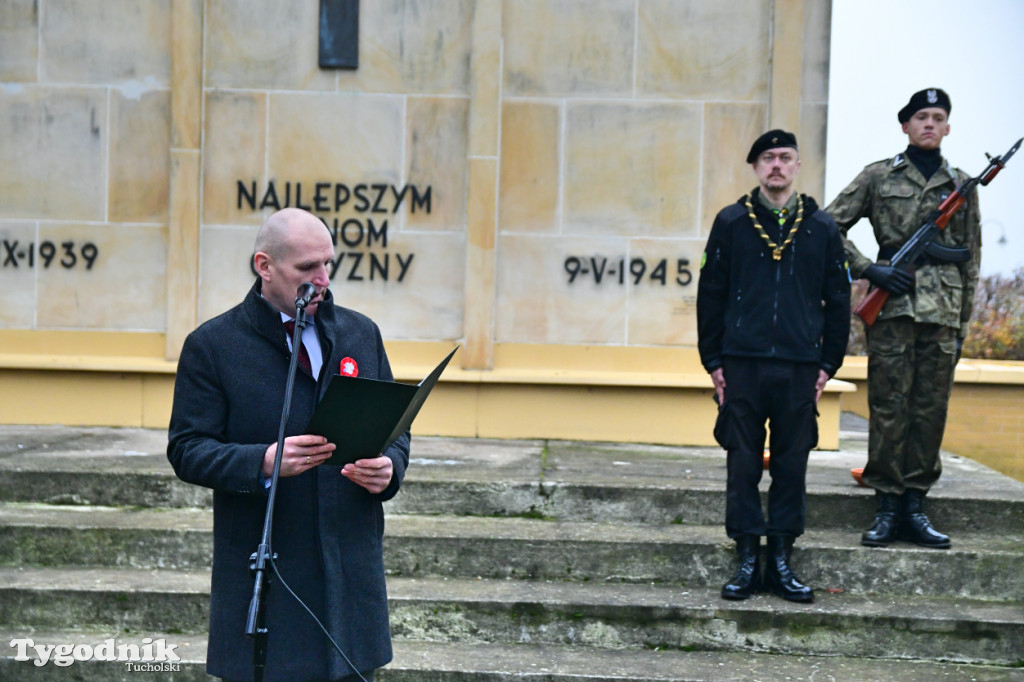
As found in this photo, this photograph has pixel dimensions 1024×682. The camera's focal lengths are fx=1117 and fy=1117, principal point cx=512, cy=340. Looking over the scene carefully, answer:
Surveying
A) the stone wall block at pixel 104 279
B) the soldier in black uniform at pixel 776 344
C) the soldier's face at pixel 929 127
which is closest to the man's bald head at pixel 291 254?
the soldier in black uniform at pixel 776 344

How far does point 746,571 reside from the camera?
17.4 ft

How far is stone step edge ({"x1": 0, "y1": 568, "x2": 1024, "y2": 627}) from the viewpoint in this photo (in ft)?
17.0

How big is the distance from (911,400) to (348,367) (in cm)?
363

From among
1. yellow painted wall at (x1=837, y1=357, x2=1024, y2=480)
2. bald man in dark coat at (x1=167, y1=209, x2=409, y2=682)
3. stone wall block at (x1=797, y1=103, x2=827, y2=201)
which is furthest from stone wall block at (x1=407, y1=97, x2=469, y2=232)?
bald man in dark coat at (x1=167, y1=209, x2=409, y2=682)

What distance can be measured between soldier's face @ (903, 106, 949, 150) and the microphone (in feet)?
12.7

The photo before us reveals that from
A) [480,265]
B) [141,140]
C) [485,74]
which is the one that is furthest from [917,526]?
[141,140]

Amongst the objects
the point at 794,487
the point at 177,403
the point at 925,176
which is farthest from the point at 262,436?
the point at 925,176

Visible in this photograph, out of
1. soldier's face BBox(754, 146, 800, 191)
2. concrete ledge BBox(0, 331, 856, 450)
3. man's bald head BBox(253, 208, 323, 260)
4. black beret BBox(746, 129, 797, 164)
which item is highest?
black beret BBox(746, 129, 797, 164)

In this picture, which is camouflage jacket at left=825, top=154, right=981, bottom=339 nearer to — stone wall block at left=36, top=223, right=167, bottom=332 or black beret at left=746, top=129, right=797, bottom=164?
black beret at left=746, top=129, right=797, bottom=164

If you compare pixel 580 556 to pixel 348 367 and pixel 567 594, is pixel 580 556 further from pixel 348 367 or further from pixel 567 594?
pixel 348 367

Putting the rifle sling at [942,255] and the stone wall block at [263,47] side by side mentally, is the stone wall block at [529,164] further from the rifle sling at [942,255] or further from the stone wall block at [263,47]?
the rifle sling at [942,255]

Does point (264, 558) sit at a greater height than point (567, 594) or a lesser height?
greater

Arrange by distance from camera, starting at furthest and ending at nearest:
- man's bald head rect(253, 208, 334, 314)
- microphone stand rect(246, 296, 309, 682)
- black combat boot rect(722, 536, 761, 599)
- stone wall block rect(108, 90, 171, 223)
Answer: stone wall block rect(108, 90, 171, 223) < black combat boot rect(722, 536, 761, 599) < man's bald head rect(253, 208, 334, 314) < microphone stand rect(246, 296, 309, 682)

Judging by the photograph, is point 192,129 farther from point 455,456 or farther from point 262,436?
point 262,436
